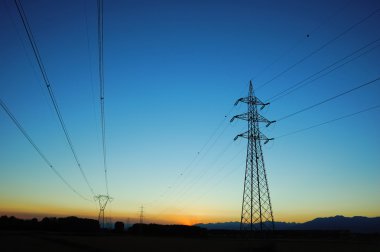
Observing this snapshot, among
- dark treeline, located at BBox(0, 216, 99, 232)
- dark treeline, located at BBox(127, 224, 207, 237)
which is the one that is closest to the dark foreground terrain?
dark treeline, located at BBox(127, 224, 207, 237)

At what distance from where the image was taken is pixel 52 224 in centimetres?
15362

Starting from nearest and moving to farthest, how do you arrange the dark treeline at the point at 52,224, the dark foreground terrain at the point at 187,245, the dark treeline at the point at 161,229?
the dark foreground terrain at the point at 187,245, the dark treeline at the point at 161,229, the dark treeline at the point at 52,224

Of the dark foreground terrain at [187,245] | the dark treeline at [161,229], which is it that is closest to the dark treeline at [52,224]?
the dark treeline at [161,229]

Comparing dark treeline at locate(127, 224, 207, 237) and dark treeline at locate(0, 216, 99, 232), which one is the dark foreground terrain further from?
dark treeline at locate(0, 216, 99, 232)

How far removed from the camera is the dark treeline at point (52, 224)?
146875mm

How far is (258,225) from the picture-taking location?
1571 inches

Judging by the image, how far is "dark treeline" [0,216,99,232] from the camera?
147 meters

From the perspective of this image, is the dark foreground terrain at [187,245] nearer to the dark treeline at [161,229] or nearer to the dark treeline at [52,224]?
the dark treeline at [161,229]

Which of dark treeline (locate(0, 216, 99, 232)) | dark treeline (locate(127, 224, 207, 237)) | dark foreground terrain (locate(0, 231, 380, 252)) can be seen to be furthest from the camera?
dark treeline (locate(0, 216, 99, 232))

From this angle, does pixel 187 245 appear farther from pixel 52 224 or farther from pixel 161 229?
pixel 52 224

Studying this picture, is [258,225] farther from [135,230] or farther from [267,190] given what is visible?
[135,230]

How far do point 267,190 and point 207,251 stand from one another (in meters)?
10.9

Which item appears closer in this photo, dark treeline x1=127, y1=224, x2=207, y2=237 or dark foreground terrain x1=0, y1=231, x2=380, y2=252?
dark foreground terrain x1=0, y1=231, x2=380, y2=252

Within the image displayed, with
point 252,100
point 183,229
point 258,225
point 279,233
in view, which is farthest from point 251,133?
point 183,229
